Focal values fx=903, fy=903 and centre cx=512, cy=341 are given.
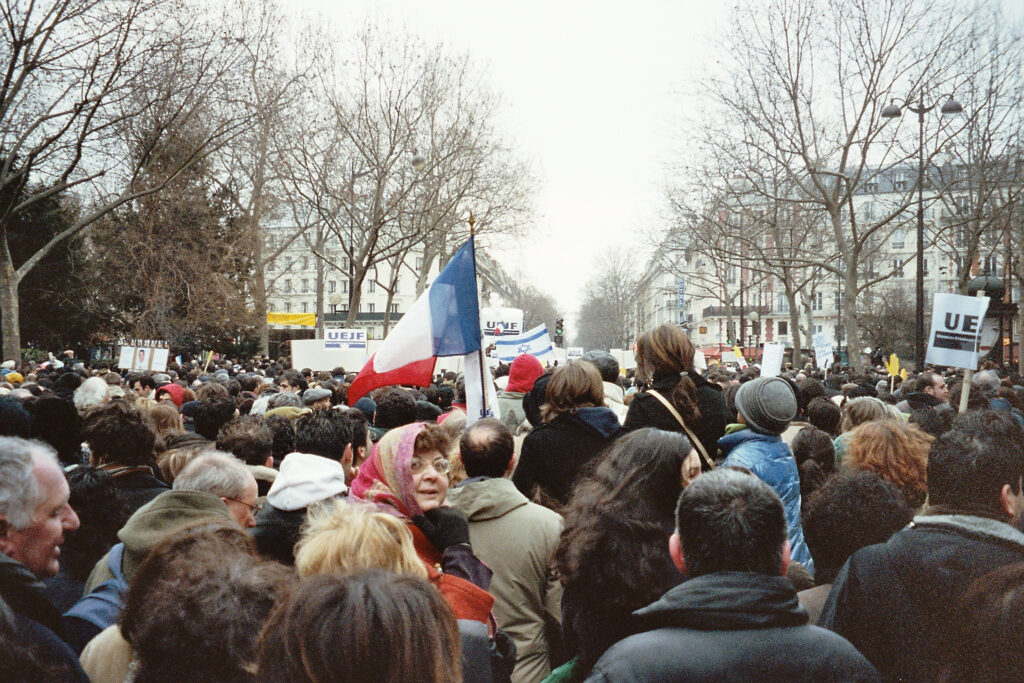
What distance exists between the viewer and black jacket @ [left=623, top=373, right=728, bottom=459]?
14.6 feet

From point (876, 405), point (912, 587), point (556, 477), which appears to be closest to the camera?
point (912, 587)

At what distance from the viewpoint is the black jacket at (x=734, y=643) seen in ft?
6.41

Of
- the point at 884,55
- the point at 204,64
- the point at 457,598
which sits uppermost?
the point at 884,55

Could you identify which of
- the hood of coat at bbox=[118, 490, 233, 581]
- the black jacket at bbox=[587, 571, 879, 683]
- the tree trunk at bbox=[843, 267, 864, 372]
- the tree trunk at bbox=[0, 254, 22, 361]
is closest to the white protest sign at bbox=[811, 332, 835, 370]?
the tree trunk at bbox=[843, 267, 864, 372]

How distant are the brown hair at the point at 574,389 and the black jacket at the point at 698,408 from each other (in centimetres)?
21

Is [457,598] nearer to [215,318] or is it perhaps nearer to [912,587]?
[912,587]

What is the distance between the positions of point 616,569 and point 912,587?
0.85 metres

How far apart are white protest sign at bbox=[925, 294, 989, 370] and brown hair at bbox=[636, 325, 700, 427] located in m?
4.22

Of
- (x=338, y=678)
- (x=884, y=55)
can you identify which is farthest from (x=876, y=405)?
(x=884, y=55)

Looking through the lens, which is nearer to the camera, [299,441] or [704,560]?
[704,560]

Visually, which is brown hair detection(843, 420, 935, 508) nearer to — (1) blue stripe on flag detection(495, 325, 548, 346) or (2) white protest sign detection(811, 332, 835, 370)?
(1) blue stripe on flag detection(495, 325, 548, 346)

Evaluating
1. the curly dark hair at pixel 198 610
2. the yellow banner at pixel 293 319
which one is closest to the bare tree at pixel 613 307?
the yellow banner at pixel 293 319

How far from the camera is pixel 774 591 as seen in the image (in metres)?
2.03

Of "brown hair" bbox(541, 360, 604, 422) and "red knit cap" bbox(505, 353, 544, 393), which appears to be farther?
"red knit cap" bbox(505, 353, 544, 393)
